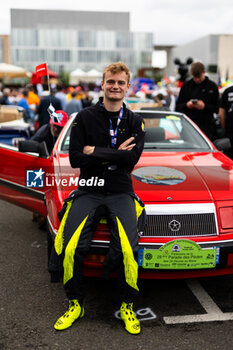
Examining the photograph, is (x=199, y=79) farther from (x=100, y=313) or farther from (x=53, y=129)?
(x=100, y=313)

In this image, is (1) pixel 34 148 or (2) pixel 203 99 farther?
(2) pixel 203 99

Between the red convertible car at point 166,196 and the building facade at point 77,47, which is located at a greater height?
the building facade at point 77,47

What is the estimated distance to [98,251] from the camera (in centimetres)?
291

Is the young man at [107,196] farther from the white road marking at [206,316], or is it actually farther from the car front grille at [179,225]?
the white road marking at [206,316]

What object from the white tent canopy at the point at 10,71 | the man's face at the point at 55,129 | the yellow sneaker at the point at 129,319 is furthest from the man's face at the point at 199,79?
the white tent canopy at the point at 10,71

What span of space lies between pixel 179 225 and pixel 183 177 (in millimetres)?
625

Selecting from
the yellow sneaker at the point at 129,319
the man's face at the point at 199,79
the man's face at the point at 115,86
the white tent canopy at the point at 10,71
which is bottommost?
the yellow sneaker at the point at 129,319

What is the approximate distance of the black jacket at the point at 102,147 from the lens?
3031 mm

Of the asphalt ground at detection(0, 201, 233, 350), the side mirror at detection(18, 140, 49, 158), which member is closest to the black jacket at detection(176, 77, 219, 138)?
the side mirror at detection(18, 140, 49, 158)

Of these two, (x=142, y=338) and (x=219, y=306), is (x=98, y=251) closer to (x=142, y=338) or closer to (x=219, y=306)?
(x=142, y=338)

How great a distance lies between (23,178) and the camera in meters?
4.31

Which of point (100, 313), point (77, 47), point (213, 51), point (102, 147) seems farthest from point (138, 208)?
point (77, 47)

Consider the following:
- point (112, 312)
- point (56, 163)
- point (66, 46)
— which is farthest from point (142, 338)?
point (66, 46)

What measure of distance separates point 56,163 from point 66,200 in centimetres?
93
